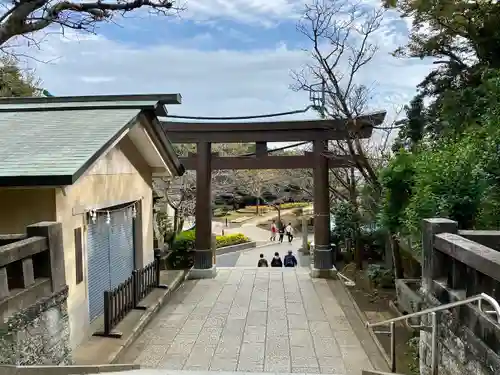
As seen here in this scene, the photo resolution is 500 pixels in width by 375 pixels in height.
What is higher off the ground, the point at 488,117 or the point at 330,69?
the point at 330,69

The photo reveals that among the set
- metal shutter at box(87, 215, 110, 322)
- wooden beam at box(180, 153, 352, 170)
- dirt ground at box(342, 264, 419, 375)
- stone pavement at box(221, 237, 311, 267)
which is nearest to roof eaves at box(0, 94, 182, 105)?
metal shutter at box(87, 215, 110, 322)

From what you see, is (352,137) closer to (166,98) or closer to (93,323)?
(166,98)

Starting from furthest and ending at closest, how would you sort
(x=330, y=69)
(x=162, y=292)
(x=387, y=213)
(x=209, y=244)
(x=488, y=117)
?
1. (x=209, y=244)
2. (x=330, y=69)
3. (x=162, y=292)
4. (x=387, y=213)
5. (x=488, y=117)

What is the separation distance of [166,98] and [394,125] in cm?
843

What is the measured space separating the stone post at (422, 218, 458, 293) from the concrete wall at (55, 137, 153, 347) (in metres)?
4.82

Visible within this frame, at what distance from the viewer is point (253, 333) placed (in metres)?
8.46

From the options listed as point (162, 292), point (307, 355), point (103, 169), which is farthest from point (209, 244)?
point (307, 355)

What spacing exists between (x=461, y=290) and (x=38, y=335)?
4.13m

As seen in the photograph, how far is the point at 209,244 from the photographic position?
14594 millimetres

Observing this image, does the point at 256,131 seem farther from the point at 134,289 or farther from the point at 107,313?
the point at 107,313

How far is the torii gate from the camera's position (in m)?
14.0

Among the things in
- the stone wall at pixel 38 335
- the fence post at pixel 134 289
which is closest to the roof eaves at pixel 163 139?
the fence post at pixel 134 289

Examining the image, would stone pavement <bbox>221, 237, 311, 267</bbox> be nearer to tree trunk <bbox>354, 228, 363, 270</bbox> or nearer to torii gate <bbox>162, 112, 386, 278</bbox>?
tree trunk <bbox>354, 228, 363, 270</bbox>

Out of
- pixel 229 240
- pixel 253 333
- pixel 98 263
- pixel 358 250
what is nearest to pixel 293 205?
pixel 229 240
